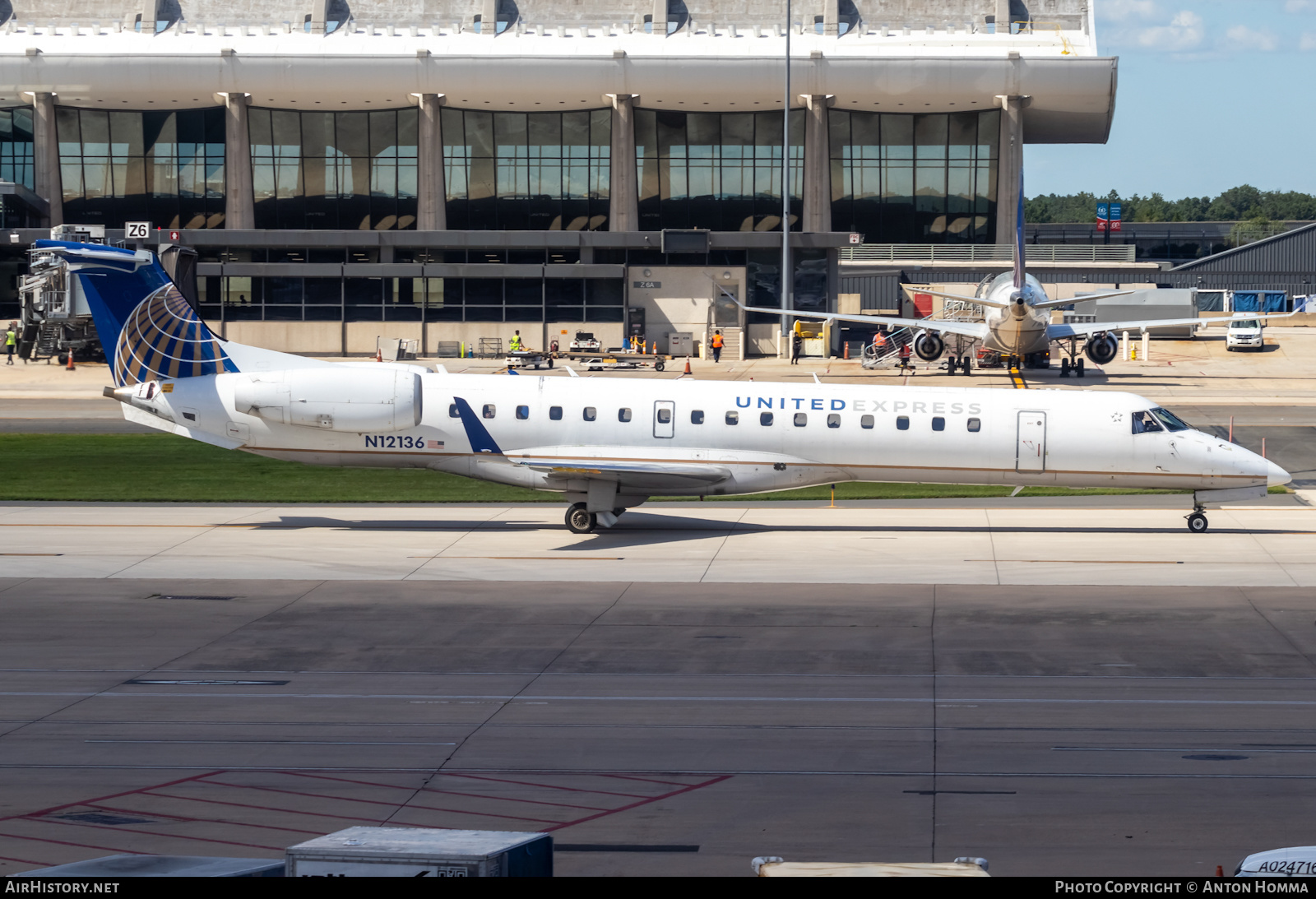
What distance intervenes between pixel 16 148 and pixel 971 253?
60822 mm

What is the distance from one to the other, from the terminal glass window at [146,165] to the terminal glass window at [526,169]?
1495 centimetres

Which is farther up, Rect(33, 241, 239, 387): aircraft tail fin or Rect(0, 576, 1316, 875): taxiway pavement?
Rect(33, 241, 239, 387): aircraft tail fin

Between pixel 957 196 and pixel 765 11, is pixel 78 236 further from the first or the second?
pixel 957 196

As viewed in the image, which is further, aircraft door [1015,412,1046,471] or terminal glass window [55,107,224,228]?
terminal glass window [55,107,224,228]

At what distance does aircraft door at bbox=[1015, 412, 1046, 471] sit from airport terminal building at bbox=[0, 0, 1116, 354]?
48938 mm

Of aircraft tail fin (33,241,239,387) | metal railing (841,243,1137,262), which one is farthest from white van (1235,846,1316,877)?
metal railing (841,243,1137,262)

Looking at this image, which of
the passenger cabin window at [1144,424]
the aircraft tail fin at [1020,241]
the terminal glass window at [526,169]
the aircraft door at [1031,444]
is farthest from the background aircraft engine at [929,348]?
the aircraft door at [1031,444]

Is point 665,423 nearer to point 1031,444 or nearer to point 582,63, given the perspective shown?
point 1031,444

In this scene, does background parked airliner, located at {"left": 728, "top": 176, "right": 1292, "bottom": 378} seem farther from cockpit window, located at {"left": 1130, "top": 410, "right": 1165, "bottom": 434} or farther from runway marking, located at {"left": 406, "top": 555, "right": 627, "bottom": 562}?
runway marking, located at {"left": 406, "top": 555, "right": 627, "bottom": 562}

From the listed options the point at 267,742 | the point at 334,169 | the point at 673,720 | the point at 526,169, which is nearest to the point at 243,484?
the point at 267,742

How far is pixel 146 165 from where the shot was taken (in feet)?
289

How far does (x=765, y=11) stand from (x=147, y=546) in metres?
68.5

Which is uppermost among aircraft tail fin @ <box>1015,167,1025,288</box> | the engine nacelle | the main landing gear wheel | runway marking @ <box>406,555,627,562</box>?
aircraft tail fin @ <box>1015,167,1025,288</box>

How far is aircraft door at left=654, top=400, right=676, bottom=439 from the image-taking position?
2797cm
